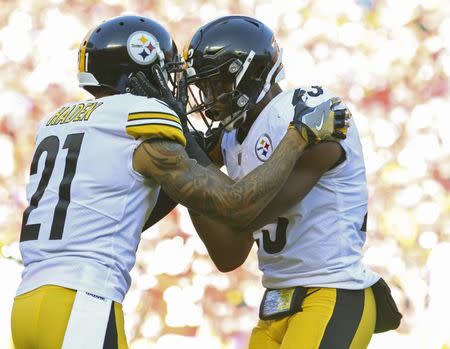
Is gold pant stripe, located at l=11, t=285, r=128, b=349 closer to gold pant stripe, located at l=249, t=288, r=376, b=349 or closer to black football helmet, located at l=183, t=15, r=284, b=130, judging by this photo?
gold pant stripe, located at l=249, t=288, r=376, b=349

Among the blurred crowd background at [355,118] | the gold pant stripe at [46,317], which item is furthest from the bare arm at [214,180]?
the blurred crowd background at [355,118]

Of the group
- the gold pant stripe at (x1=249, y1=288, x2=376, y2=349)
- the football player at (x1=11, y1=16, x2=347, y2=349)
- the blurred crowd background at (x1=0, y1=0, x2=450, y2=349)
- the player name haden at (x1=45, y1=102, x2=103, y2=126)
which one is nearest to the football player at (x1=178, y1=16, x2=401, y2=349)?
the gold pant stripe at (x1=249, y1=288, x2=376, y2=349)

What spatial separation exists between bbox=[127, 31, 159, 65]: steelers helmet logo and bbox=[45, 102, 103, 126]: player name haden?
227mm

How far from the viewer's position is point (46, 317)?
7.65 ft

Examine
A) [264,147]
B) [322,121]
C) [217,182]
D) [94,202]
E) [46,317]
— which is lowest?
[46,317]

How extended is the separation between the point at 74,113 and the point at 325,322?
0.93 metres

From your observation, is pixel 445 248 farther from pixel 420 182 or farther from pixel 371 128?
pixel 371 128

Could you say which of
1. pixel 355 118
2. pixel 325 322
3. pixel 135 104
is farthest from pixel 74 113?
pixel 355 118

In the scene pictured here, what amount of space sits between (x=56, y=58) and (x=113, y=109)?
3.92m

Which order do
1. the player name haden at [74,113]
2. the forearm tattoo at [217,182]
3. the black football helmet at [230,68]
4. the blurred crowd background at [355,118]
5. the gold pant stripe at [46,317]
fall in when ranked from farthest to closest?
the blurred crowd background at [355,118]
the black football helmet at [230,68]
the player name haden at [74,113]
the forearm tattoo at [217,182]
the gold pant stripe at [46,317]

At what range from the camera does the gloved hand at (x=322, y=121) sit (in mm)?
2674

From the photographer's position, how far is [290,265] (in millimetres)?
2865

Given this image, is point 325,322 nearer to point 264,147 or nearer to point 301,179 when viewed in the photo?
point 301,179

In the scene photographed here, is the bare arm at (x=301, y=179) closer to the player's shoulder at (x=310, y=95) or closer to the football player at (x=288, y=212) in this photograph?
the football player at (x=288, y=212)
